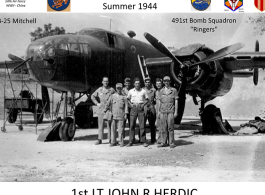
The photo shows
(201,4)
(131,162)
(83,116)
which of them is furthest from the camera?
(83,116)

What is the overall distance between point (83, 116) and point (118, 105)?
5959 millimetres

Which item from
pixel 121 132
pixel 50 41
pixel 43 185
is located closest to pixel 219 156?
pixel 121 132

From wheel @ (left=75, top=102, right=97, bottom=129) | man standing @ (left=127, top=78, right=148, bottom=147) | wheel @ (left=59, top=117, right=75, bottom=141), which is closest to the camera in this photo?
man standing @ (left=127, top=78, right=148, bottom=147)

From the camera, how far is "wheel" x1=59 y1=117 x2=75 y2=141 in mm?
9500

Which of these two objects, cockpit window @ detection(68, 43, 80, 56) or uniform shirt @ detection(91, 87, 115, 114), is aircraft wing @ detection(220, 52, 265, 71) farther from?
cockpit window @ detection(68, 43, 80, 56)

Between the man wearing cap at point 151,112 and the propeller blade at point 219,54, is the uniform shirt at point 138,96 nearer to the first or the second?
the man wearing cap at point 151,112

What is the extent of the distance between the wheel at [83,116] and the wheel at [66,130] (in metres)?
4.58

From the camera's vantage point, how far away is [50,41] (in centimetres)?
920

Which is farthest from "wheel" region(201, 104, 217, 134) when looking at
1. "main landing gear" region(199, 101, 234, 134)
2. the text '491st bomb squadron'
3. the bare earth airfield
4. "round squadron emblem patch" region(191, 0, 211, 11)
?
the text '491st bomb squadron'

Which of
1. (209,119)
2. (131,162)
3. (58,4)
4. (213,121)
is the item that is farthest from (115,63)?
(131,162)

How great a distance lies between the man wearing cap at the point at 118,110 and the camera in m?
8.73

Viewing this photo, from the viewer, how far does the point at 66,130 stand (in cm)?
952

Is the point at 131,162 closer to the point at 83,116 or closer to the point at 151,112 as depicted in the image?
the point at 151,112

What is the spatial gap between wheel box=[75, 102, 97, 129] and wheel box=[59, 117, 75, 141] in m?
4.58
